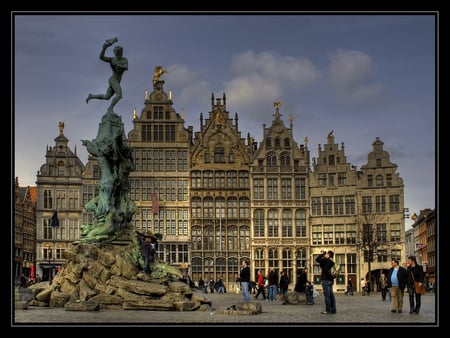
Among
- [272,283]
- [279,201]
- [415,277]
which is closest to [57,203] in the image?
[279,201]

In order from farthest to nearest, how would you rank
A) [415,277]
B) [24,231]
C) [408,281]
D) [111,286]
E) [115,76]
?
1. [24,231]
2. [115,76]
3. [111,286]
4. [408,281]
5. [415,277]

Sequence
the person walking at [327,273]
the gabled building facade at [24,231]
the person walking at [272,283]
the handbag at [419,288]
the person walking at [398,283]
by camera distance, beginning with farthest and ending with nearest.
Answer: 1. the gabled building facade at [24,231]
2. the person walking at [272,283]
3. the person walking at [398,283]
4. the handbag at [419,288]
5. the person walking at [327,273]

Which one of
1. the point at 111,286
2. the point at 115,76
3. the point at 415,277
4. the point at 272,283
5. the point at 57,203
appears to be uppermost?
the point at 115,76

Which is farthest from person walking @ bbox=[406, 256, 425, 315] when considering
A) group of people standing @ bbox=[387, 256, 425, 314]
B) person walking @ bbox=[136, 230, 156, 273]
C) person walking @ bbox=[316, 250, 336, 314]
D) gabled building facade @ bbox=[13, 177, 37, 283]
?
gabled building facade @ bbox=[13, 177, 37, 283]

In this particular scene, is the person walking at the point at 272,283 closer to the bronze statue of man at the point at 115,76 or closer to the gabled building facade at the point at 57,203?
the bronze statue of man at the point at 115,76

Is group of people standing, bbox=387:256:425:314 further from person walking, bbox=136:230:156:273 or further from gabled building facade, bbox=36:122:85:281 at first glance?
gabled building facade, bbox=36:122:85:281

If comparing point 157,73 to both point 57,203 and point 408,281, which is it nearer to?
point 57,203

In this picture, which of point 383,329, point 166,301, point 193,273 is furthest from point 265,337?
point 193,273

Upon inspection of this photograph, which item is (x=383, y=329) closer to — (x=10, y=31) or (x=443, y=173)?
(x=443, y=173)

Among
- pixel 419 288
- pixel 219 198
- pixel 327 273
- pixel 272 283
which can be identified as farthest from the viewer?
pixel 219 198

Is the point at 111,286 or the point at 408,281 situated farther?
the point at 111,286

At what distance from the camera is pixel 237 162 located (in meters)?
62.5

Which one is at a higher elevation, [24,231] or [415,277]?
[415,277]

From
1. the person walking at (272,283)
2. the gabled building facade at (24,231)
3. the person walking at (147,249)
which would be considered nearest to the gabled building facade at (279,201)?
the person walking at (272,283)
